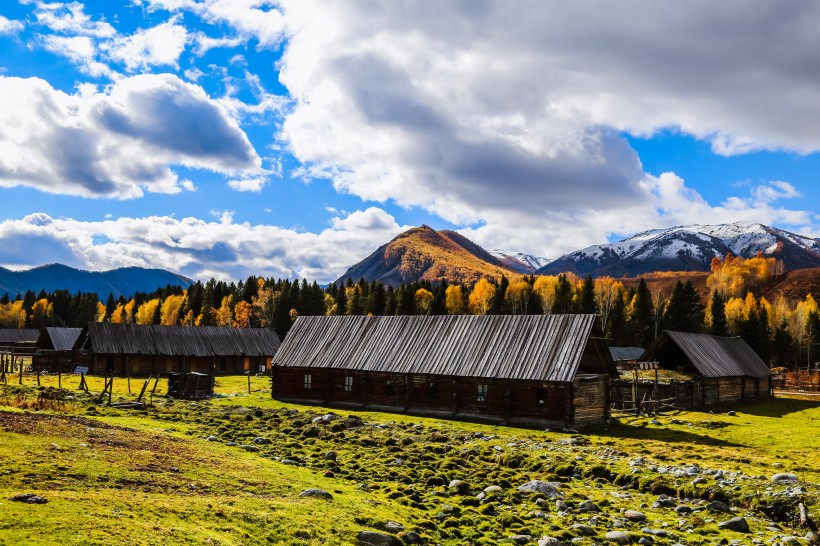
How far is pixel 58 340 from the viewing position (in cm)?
7594

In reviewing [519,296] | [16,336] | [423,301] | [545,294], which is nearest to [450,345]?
[519,296]

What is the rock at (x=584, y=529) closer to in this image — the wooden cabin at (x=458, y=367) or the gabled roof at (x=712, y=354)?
the wooden cabin at (x=458, y=367)

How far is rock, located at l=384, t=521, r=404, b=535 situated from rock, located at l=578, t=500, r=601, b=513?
614cm

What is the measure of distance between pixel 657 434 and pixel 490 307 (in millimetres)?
97263

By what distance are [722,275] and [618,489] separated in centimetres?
20045

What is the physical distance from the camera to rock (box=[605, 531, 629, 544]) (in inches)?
591

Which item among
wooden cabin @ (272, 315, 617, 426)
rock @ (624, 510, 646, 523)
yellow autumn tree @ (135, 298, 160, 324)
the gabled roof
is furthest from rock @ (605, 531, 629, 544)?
yellow autumn tree @ (135, 298, 160, 324)

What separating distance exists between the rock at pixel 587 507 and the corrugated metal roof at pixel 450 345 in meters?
18.7

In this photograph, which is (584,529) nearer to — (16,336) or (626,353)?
(626,353)

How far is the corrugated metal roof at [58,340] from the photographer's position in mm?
75125

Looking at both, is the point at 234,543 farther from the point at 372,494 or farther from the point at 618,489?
the point at 618,489

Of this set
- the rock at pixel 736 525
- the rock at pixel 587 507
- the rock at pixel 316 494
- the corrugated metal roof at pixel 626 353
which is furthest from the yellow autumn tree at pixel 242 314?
the rock at pixel 736 525

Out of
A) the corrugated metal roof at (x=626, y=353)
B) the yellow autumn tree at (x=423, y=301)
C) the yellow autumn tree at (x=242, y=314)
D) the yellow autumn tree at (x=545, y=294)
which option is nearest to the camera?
the corrugated metal roof at (x=626, y=353)

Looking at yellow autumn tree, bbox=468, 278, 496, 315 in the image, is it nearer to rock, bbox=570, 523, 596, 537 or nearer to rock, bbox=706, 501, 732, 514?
rock, bbox=706, 501, 732, 514
